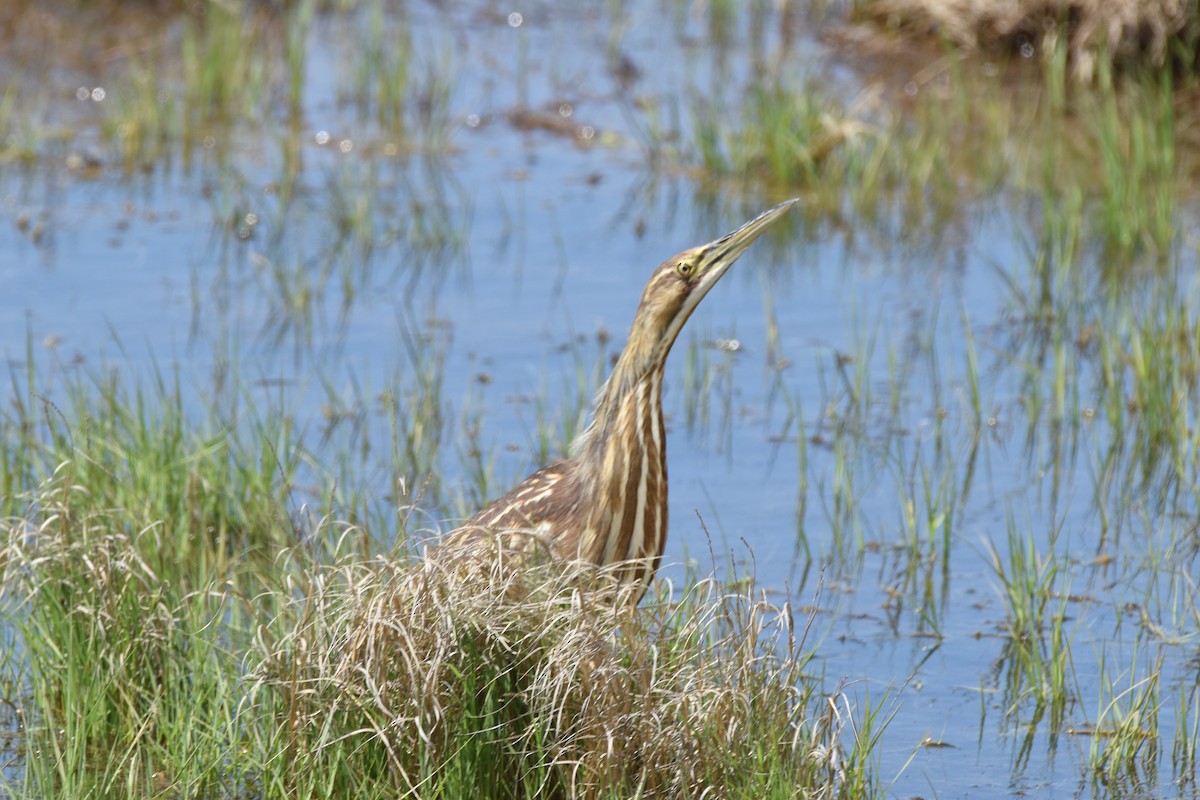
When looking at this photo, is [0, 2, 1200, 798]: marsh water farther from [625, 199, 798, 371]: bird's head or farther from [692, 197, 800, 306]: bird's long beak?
[692, 197, 800, 306]: bird's long beak

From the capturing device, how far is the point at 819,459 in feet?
21.5

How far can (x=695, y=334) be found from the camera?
7152mm

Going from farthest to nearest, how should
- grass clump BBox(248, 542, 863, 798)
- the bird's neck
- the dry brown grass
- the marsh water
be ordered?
the dry brown grass < the marsh water < the bird's neck < grass clump BBox(248, 542, 863, 798)

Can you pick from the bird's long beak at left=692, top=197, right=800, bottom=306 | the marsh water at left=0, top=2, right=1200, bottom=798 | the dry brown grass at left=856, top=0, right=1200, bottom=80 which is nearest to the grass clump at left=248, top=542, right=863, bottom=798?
the marsh water at left=0, top=2, right=1200, bottom=798

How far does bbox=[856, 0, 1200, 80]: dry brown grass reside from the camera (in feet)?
31.9

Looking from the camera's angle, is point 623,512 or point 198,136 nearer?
point 623,512

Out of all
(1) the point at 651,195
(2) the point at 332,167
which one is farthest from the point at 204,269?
(1) the point at 651,195

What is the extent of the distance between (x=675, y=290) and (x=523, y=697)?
1105 mm

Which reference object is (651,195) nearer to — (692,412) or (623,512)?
(692,412)

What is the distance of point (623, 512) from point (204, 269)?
3944 mm

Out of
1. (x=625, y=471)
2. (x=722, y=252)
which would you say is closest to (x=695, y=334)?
(x=722, y=252)

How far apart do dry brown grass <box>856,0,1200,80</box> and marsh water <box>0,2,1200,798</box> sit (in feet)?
1.28

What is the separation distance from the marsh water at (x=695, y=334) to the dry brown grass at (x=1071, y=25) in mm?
391

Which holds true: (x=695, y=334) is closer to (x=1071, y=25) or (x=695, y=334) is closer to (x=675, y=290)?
(x=675, y=290)
